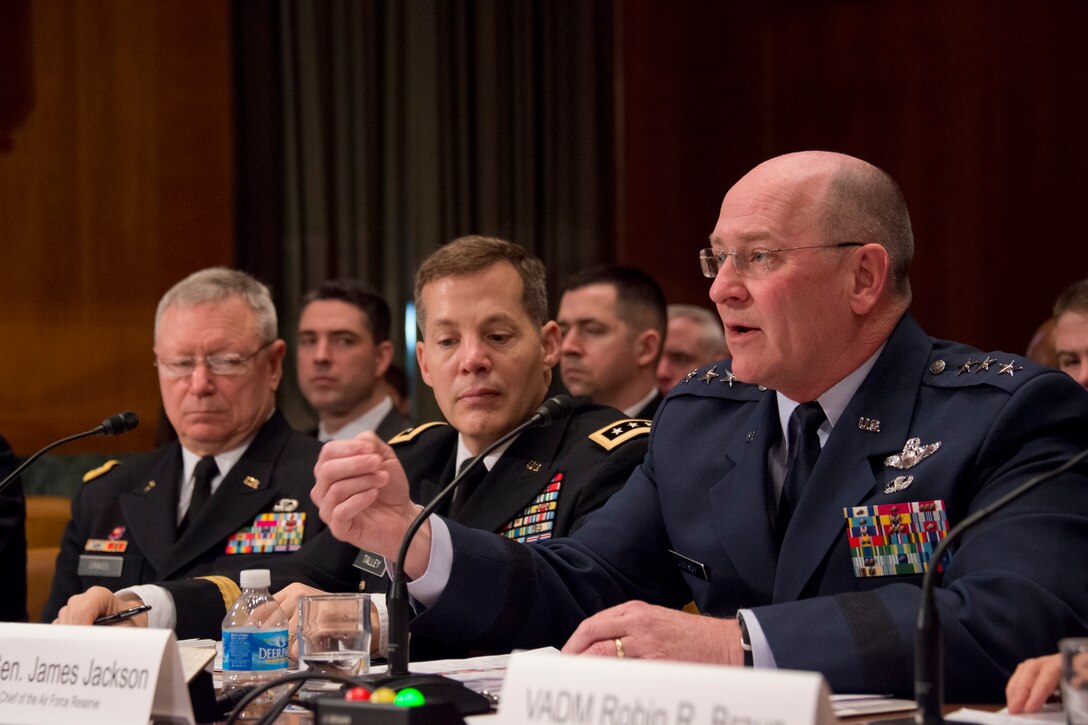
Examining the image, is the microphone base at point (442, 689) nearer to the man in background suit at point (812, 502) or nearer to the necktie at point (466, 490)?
the man in background suit at point (812, 502)

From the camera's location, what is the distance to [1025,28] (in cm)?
584

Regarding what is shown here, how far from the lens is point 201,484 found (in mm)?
3578

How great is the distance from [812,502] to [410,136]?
457 centimetres

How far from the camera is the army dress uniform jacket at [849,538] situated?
5.82ft

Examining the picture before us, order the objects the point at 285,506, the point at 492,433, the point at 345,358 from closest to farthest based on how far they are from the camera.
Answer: the point at 492,433 → the point at 285,506 → the point at 345,358

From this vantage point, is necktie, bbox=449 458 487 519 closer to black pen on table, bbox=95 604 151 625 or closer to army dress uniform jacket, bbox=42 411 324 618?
army dress uniform jacket, bbox=42 411 324 618

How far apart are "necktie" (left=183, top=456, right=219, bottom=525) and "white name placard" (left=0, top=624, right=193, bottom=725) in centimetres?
181

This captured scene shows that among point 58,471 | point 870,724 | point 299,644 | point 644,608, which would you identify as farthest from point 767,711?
point 58,471

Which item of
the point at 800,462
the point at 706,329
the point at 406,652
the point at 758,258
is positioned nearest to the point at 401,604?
the point at 406,652

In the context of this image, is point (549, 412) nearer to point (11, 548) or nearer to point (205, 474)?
point (205, 474)

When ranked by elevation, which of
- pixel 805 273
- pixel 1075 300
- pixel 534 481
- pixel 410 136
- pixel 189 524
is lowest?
pixel 189 524

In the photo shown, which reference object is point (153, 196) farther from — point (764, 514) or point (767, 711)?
point (767, 711)

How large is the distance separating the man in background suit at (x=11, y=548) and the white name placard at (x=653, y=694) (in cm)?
264

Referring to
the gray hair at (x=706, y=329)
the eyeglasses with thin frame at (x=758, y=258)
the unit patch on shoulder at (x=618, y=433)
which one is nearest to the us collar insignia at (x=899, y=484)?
the eyeglasses with thin frame at (x=758, y=258)
